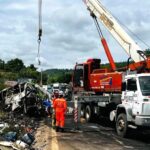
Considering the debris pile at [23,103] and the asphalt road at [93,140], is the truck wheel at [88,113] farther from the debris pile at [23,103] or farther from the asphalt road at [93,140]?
the asphalt road at [93,140]

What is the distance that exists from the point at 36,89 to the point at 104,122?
17.8 ft

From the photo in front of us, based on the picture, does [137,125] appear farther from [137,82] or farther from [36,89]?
[36,89]

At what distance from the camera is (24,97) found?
27.2 m

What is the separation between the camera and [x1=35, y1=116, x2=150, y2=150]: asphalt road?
14.9 metres

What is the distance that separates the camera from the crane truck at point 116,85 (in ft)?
56.2

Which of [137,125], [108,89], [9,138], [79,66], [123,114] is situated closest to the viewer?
[9,138]

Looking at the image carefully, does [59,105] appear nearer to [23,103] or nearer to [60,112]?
[60,112]

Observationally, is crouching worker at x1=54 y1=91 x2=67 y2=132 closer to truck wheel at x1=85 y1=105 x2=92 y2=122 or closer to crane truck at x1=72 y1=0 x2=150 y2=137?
crane truck at x1=72 y1=0 x2=150 y2=137

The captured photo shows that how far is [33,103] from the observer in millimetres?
27344

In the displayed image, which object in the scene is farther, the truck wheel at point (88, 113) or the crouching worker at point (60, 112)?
the truck wheel at point (88, 113)

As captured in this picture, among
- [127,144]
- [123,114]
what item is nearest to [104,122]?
[123,114]

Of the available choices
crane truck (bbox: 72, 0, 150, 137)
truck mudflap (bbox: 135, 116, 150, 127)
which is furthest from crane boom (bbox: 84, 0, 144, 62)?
truck mudflap (bbox: 135, 116, 150, 127)

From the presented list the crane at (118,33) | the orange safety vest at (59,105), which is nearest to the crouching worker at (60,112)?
the orange safety vest at (59,105)

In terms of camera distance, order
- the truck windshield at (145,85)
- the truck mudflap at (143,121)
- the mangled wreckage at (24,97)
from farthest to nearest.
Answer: the mangled wreckage at (24,97), the truck windshield at (145,85), the truck mudflap at (143,121)
